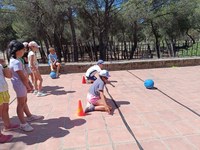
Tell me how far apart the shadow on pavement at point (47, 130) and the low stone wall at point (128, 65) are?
18.5ft

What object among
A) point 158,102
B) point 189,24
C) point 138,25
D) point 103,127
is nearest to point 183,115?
point 158,102

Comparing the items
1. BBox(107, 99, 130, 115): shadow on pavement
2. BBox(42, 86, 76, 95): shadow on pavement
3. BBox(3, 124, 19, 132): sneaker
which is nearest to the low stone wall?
BBox(42, 86, 76, 95): shadow on pavement

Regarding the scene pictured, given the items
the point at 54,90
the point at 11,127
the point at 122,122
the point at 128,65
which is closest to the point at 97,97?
the point at 122,122

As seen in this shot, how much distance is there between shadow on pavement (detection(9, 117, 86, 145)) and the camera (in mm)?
3818

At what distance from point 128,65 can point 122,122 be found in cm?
633

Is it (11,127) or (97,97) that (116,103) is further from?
(11,127)

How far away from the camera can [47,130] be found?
13.5ft

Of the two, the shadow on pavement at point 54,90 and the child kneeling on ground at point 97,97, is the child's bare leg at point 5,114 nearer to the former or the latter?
the child kneeling on ground at point 97,97

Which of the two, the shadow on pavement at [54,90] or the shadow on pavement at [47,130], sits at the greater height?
the shadow on pavement at [54,90]

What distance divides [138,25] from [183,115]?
1515cm

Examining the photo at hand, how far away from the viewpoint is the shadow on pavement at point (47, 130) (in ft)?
12.5

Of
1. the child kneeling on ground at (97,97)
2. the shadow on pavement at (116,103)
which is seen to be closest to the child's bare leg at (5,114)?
the child kneeling on ground at (97,97)

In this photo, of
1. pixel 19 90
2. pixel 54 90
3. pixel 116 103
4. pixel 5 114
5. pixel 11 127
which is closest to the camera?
pixel 5 114

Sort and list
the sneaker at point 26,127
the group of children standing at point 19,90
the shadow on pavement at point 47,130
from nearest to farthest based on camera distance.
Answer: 1. the group of children standing at point 19,90
2. the shadow on pavement at point 47,130
3. the sneaker at point 26,127
